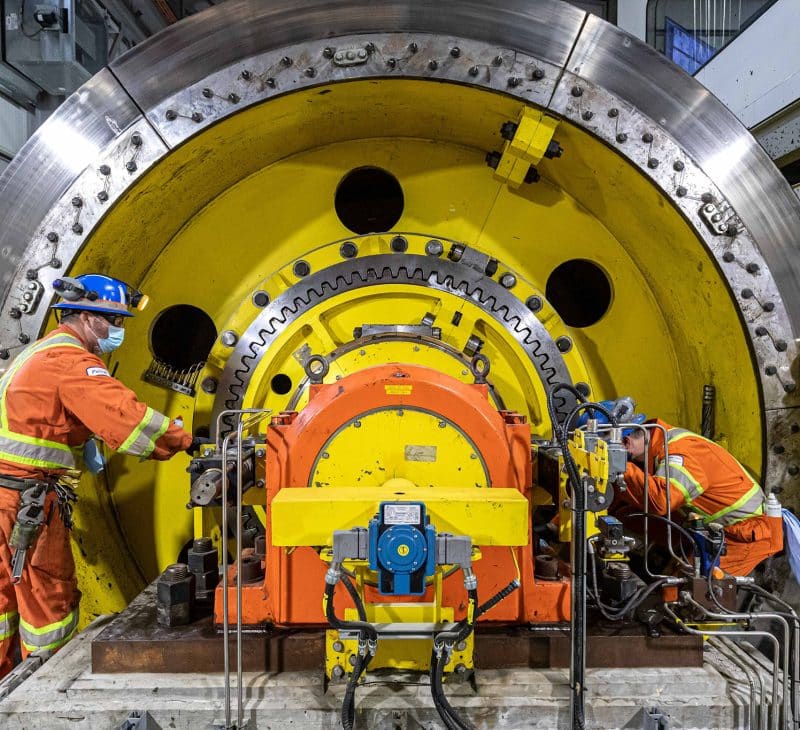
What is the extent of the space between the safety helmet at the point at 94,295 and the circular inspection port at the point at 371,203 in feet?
3.38

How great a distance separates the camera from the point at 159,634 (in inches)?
66.9

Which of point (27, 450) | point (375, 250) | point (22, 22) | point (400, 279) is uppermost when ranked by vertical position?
point (22, 22)

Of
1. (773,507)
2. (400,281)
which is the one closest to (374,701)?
(773,507)

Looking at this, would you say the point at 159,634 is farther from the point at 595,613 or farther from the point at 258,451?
the point at 595,613

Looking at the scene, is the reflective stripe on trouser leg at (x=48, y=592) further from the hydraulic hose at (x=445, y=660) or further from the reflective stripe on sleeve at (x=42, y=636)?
the hydraulic hose at (x=445, y=660)

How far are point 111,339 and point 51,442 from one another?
0.41 metres

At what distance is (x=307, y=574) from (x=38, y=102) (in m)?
3.50

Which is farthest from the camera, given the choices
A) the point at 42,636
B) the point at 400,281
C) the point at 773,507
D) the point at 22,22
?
the point at 22,22

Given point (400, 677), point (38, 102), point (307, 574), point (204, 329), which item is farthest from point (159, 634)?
point (38, 102)

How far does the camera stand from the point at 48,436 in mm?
2041

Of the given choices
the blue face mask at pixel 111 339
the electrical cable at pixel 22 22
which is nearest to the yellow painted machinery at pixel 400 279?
the blue face mask at pixel 111 339

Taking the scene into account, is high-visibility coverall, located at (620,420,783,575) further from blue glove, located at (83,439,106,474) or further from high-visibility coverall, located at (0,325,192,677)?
blue glove, located at (83,439,106,474)

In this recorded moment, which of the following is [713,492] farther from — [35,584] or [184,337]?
[35,584]

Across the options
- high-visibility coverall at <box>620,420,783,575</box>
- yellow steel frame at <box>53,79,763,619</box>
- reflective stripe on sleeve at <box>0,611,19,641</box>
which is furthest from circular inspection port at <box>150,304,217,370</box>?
high-visibility coverall at <box>620,420,783,575</box>
